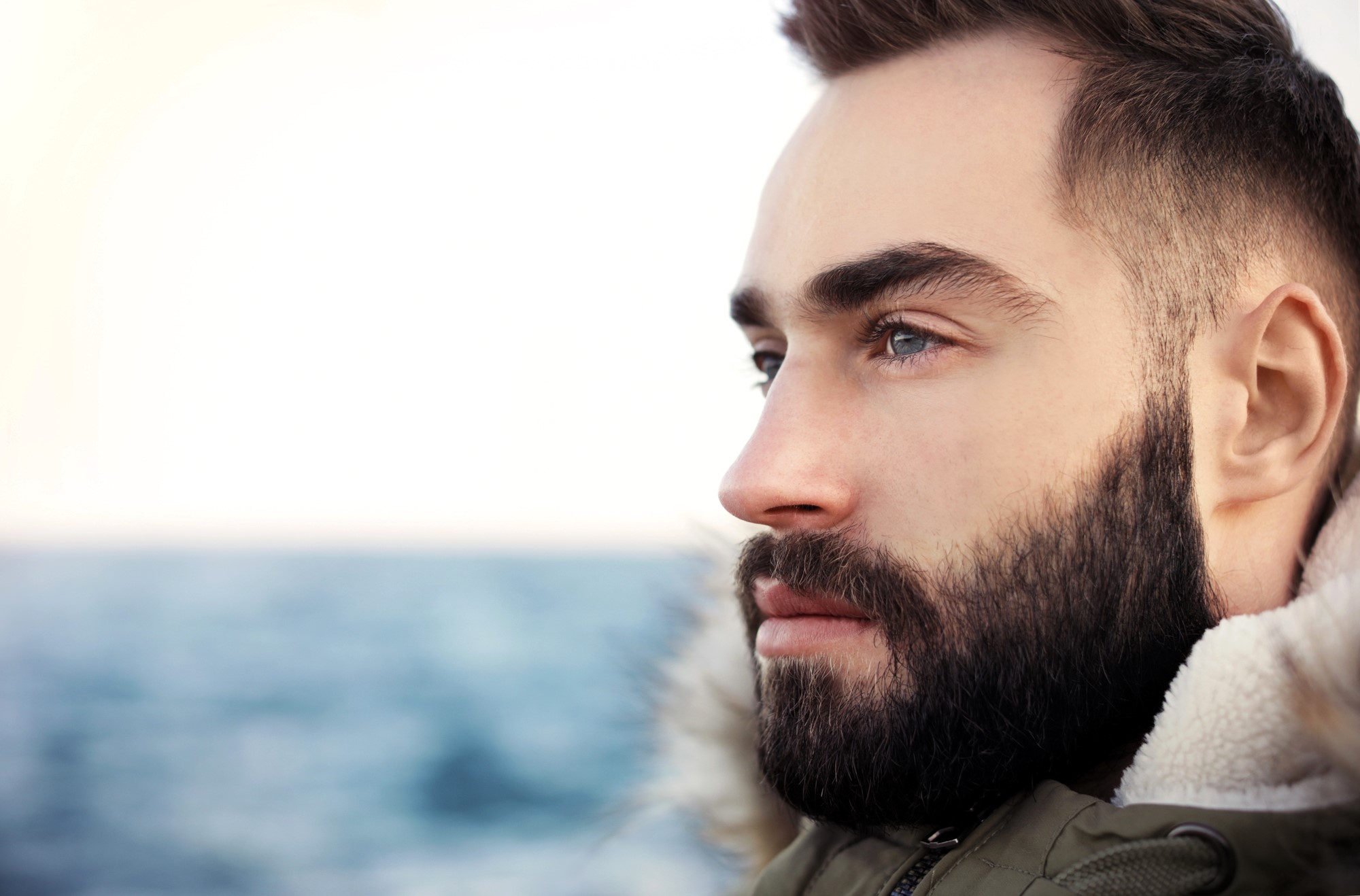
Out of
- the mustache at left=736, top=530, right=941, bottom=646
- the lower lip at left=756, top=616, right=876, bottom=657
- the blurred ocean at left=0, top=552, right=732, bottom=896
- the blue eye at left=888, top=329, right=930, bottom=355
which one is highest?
the blue eye at left=888, top=329, right=930, bottom=355

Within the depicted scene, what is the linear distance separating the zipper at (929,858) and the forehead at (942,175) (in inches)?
27.6

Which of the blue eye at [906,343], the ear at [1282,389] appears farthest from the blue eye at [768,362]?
the ear at [1282,389]

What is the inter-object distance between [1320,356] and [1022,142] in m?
0.47

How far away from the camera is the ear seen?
122 cm

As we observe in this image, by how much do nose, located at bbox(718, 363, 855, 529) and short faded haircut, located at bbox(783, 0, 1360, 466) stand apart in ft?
1.31

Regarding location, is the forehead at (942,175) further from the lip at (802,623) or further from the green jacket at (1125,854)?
the green jacket at (1125,854)

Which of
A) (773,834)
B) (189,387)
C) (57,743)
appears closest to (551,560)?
(189,387)

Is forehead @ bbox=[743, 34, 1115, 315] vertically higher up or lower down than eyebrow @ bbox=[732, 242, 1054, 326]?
higher up

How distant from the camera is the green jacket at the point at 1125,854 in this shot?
2.76 ft

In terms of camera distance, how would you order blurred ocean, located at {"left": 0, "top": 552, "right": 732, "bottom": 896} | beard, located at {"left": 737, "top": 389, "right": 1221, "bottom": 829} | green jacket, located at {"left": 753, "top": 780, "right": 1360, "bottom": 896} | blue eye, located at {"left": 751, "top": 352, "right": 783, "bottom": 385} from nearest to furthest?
green jacket, located at {"left": 753, "top": 780, "right": 1360, "bottom": 896}
beard, located at {"left": 737, "top": 389, "right": 1221, "bottom": 829}
blue eye, located at {"left": 751, "top": 352, "right": 783, "bottom": 385}
blurred ocean, located at {"left": 0, "top": 552, "right": 732, "bottom": 896}

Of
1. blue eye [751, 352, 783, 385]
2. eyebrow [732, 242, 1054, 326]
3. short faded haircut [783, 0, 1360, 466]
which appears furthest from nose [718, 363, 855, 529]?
short faded haircut [783, 0, 1360, 466]

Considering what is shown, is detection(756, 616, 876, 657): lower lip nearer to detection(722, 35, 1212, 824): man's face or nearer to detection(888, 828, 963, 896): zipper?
detection(722, 35, 1212, 824): man's face

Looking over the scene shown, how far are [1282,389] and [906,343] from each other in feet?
1.59

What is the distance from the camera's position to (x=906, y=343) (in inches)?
50.8
